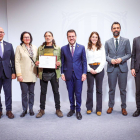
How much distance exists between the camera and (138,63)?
2873 millimetres

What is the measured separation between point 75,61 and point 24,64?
37.1 inches

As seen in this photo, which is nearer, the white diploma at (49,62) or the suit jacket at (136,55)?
the white diploma at (49,62)

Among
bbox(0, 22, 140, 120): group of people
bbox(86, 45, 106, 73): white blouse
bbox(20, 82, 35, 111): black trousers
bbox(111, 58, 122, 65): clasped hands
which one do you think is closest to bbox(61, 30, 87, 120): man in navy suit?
bbox(0, 22, 140, 120): group of people

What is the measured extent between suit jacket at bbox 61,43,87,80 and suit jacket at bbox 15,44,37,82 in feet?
2.00

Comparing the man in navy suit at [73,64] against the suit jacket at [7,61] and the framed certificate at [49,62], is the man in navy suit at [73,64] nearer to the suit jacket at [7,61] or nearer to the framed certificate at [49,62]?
the framed certificate at [49,62]

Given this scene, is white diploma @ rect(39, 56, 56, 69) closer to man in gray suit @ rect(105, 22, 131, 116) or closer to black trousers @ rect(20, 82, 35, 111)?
black trousers @ rect(20, 82, 35, 111)

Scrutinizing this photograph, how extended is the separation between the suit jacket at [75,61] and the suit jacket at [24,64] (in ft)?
2.00

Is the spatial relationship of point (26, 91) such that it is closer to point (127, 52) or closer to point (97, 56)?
point (97, 56)

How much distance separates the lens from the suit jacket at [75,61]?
280cm

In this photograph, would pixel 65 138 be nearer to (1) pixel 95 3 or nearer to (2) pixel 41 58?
(2) pixel 41 58

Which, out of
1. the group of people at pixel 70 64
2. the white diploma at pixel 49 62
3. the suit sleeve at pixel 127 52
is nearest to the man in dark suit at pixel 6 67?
the group of people at pixel 70 64

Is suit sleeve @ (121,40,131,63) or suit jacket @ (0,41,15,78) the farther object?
suit sleeve @ (121,40,131,63)

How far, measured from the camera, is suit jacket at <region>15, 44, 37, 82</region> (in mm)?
2893

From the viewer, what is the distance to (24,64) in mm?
2918
